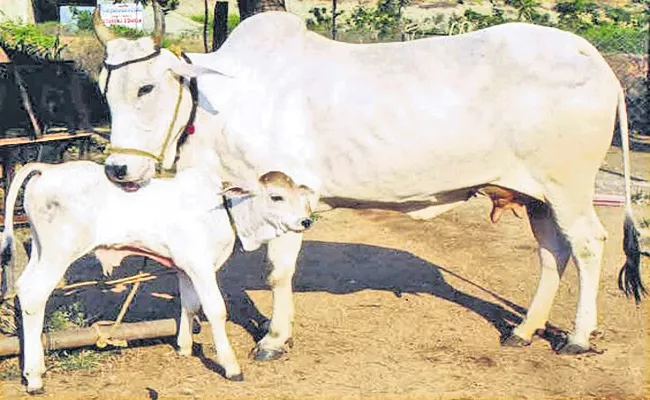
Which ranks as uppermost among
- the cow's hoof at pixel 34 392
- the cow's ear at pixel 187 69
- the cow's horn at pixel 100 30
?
the cow's horn at pixel 100 30

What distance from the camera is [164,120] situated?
5.40m

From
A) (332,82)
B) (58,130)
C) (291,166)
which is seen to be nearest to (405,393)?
(291,166)

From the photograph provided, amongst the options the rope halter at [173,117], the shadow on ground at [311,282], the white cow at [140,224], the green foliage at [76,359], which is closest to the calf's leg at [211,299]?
the white cow at [140,224]

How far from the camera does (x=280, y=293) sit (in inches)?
234

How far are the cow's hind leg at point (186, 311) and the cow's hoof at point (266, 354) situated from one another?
40cm

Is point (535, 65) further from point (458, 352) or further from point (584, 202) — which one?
point (458, 352)

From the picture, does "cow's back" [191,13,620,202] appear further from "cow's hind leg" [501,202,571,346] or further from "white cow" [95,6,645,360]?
"cow's hind leg" [501,202,571,346]

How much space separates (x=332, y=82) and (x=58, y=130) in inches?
159

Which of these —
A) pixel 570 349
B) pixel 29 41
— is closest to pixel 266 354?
pixel 570 349

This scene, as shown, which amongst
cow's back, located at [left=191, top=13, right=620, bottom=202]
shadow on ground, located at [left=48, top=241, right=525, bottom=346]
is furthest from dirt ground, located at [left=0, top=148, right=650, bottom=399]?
cow's back, located at [left=191, top=13, right=620, bottom=202]

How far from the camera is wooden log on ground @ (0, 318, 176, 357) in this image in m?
5.49

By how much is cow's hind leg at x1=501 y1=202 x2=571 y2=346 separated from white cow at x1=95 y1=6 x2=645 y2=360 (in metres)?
0.28

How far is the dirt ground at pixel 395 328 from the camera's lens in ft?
17.7

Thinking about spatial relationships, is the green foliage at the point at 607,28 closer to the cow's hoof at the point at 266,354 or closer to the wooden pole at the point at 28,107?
the wooden pole at the point at 28,107
